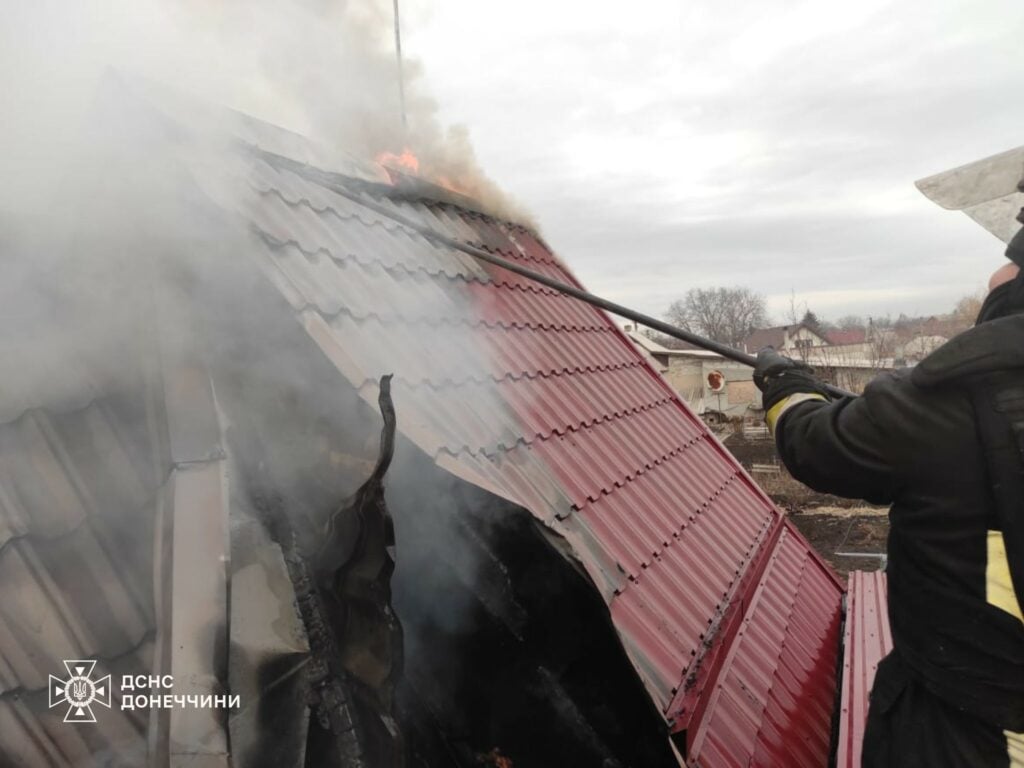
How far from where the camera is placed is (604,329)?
5.37 metres

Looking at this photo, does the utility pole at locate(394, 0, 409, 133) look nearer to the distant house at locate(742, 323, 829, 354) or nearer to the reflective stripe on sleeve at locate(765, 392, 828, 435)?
the reflective stripe on sleeve at locate(765, 392, 828, 435)

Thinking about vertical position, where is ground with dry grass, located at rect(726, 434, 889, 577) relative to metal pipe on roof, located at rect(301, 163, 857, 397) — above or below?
below

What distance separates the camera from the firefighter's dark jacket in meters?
1.63

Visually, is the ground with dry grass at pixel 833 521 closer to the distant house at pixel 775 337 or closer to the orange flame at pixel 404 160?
the orange flame at pixel 404 160

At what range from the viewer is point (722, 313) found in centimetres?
7744

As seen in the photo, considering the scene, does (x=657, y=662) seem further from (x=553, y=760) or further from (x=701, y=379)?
(x=701, y=379)

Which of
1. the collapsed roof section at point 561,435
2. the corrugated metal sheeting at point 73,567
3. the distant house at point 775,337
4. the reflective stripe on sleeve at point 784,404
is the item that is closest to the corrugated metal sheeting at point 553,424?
the collapsed roof section at point 561,435

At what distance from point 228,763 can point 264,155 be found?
265 centimetres

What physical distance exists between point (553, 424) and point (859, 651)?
257 centimetres

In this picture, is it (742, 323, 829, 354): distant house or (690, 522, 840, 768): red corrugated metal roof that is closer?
(690, 522, 840, 768): red corrugated metal roof

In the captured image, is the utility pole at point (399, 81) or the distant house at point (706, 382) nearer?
the utility pole at point (399, 81)

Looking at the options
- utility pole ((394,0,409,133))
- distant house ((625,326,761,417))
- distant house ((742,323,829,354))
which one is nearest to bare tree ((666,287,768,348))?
distant house ((742,323,829,354))

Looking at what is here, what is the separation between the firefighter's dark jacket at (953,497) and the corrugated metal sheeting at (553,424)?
2.67 feet

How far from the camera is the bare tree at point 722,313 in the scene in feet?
247
